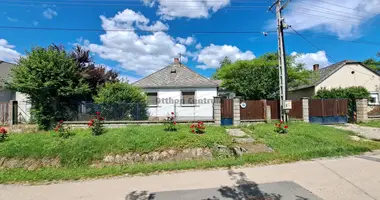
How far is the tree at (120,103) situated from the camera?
38.7ft

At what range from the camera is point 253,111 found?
42.7 feet

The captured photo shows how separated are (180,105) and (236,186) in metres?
12.9

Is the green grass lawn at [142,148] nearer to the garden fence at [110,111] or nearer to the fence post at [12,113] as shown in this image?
the garden fence at [110,111]

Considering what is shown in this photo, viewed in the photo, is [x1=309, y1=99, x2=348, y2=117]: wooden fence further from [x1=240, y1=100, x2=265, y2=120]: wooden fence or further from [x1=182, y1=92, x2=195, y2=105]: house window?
[x1=182, y1=92, x2=195, y2=105]: house window

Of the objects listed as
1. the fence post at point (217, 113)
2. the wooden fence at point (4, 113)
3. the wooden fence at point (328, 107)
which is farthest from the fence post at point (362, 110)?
the wooden fence at point (4, 113)

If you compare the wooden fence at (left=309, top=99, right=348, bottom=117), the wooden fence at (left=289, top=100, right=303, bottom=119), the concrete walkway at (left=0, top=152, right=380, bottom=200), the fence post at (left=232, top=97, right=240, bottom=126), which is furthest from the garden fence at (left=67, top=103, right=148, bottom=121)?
the wooden fence at (left=309, top=99, right=348, bottom=117)

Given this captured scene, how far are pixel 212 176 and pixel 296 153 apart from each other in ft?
11.6

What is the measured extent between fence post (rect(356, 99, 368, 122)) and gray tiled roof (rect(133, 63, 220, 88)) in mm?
10399

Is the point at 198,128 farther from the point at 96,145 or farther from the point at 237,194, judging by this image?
the point at 237,194

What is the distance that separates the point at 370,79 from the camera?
22312 mm

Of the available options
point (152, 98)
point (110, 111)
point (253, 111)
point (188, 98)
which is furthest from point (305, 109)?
point (110, 111)

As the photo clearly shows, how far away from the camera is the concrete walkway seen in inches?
156

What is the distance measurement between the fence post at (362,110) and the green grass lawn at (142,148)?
7764 mm

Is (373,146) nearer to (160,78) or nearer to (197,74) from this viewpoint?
(197,74)
